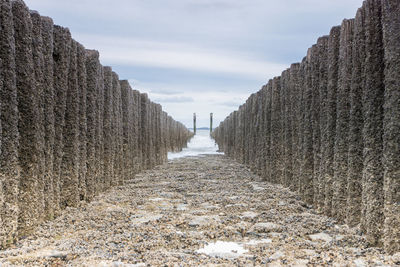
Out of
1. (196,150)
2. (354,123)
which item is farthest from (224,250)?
(196,150)

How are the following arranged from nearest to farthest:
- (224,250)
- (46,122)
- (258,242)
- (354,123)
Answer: (224,250), (258,242), (354,123), (46,122)

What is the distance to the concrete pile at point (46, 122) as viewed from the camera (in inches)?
147

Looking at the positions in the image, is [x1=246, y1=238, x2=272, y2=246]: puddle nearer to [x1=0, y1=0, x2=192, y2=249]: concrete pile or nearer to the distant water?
[x1=0, y1=0, x2=192, y2=249]: concrete pile

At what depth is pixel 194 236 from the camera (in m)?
4.14

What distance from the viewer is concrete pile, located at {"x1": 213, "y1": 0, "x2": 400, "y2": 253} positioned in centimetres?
347

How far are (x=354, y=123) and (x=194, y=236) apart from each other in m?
2.14

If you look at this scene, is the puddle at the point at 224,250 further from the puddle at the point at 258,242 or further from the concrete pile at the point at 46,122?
the concrete pile at the point at 46,122

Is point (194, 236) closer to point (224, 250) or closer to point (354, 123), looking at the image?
point (224, 250)

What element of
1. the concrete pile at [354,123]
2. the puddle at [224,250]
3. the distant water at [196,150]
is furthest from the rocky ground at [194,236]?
the distant water at [196,150]

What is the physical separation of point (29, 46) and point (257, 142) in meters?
7.21

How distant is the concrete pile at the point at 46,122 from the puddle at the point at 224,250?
190 centimetres

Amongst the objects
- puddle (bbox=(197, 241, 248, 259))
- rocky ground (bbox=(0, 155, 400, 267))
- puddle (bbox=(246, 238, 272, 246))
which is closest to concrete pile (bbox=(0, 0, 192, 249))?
rocky ground (bbox=(0, 155, 400, 267))

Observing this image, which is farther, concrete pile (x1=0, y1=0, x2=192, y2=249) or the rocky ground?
concrete pile (x1=0, y1=0, x2=192, y2=249)

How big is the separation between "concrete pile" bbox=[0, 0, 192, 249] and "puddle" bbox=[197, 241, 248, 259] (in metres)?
1.90
